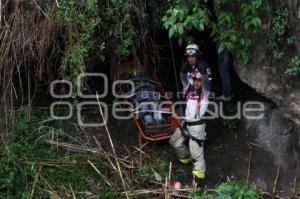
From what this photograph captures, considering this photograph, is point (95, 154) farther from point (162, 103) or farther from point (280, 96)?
point (280, 96)

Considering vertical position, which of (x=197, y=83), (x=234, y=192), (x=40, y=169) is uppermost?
(x=197, y=83)

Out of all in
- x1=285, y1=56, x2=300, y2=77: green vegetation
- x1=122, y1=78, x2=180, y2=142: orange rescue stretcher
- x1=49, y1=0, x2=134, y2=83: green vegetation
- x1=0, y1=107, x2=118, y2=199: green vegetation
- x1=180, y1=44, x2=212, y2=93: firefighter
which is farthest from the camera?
x1=122, y1=78, x2=180, y2=142: orange rescue stretcher

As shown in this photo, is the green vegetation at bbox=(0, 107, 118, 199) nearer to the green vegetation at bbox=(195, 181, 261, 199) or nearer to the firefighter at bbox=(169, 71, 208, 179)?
the firefighter at bbox=(169, 71, 208, 179)

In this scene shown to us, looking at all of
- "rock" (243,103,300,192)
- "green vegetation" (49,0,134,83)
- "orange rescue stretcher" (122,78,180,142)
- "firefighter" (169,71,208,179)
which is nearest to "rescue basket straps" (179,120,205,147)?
"firefighter" (169,71,208,179)

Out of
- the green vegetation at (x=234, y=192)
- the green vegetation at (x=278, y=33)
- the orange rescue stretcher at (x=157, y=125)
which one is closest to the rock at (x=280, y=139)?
the green vegetation at (x=234, y=192)

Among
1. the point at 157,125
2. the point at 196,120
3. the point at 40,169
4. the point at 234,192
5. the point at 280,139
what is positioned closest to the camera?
the point at 234,192

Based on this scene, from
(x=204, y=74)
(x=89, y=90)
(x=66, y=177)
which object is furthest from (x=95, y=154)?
(x=204, y=74)

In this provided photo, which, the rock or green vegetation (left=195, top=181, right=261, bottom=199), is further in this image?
the rock

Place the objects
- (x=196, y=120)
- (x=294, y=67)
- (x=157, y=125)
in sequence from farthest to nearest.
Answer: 1. (x=157, y=125)
2. (x=196, y=120)
3. (x=294, y=67)

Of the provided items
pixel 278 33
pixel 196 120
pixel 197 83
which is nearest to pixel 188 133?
pixel 196 120

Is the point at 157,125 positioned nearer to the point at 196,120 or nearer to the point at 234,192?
the point at 196,120

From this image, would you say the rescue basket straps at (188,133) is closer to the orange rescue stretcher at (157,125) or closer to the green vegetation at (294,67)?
the orange rescue stretcher at (157,125)

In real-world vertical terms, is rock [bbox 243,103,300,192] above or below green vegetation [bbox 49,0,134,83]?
below

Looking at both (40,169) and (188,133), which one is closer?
(40,169)
